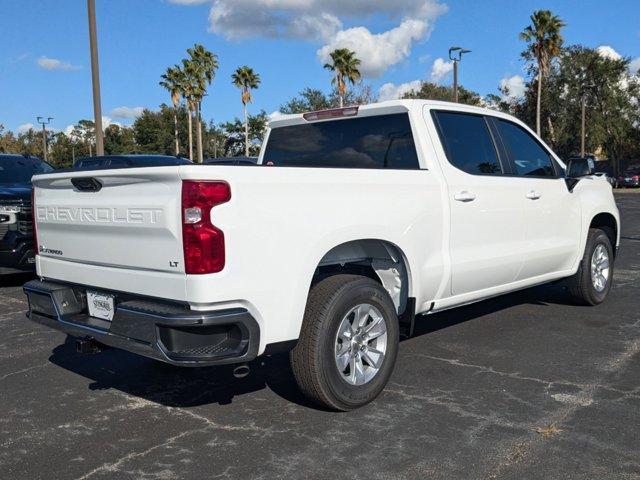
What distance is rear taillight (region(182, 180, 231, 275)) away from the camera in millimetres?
3225

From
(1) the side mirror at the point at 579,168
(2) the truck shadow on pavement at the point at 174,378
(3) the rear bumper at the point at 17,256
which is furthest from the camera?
(3) the rear bumper at the point at 17,256

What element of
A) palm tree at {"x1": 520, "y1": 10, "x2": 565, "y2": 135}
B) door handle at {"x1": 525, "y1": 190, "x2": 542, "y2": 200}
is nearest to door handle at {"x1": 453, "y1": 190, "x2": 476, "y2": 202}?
door handle at {"x1": 525, "y1": 190, "x2": 542, "y2": 200}

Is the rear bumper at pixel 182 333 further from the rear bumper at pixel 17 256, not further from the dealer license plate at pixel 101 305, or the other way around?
the rear bumper at pixel 17 256

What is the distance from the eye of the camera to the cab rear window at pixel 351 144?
4840mm

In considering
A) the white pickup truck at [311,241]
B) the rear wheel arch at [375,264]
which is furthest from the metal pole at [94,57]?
the rear wheel arch at [375,264]

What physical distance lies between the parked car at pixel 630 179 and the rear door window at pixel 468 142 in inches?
1686

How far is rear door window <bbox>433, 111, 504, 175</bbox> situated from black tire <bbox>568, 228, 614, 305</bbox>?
189 centimetres

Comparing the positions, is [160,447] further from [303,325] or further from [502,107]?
[502,107]

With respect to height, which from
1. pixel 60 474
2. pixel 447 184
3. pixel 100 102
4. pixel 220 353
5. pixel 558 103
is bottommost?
pixel 60 474

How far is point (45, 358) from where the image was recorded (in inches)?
211

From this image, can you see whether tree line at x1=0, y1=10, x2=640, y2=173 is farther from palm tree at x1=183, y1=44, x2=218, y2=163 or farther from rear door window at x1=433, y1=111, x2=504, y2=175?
rear door window at x1=433, y1=111, x2=504, y2=175

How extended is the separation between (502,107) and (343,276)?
54629mm

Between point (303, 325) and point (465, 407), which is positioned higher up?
point (303, 325)

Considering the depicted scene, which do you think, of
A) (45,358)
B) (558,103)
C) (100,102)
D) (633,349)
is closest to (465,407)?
(633,349)
